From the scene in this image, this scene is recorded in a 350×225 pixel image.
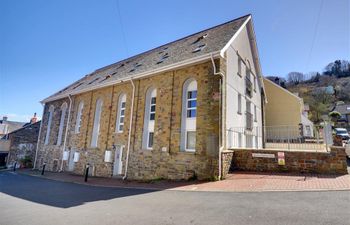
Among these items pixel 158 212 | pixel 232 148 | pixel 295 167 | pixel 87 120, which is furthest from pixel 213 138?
pixel 87 120

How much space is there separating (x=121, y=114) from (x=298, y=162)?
40.2 ft

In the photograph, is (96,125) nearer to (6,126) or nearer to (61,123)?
(61,123)

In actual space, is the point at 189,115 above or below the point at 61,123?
below

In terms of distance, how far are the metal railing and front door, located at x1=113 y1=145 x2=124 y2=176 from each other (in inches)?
318

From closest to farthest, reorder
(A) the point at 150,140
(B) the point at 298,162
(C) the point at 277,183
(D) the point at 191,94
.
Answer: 1. (C) the point at 277,183
2. (B) the point at 298,162
3. (D) the point at 191,94
4. (A) the point at 150,140

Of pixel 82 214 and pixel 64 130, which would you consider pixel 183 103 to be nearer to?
pixel 82 214

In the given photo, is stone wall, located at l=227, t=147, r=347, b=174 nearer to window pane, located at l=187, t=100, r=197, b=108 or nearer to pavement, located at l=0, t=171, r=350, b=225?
pavement, located at l=0, t=171, r=350, b=225

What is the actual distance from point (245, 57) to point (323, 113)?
45.9 metres

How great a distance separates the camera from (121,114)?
15.5 meters

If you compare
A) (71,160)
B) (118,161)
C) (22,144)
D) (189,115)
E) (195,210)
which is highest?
(189,115)

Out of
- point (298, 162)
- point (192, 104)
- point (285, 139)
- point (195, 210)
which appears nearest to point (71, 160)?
point (192, 104)

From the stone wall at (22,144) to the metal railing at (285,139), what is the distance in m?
26.0

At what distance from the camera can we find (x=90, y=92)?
18.2 metres

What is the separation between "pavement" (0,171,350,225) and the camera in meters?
4.53
